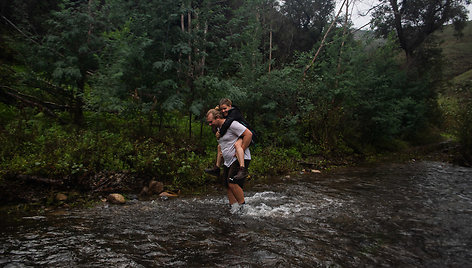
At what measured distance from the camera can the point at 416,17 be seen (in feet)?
71.4

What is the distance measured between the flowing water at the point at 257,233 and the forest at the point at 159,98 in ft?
5.13

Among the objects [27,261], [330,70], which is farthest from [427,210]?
[330,70]

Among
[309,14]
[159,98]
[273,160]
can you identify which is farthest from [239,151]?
[309,14]

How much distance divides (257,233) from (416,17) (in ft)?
79.8

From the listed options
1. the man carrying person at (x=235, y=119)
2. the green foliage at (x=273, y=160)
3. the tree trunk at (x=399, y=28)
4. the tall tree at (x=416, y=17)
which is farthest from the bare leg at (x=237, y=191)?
the tree trunk at (x=399, y=28)

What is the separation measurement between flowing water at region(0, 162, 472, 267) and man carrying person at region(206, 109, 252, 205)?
2.04 ft

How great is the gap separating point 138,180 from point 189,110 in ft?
11.2

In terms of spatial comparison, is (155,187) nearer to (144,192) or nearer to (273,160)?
(144,192)

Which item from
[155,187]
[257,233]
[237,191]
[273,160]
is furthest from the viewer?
[273,160]

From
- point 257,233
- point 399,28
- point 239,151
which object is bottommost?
point 257,233

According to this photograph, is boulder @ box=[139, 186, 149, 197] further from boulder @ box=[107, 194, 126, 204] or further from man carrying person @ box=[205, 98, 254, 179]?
man carrying person @ box=[205, 98, 254, 179]

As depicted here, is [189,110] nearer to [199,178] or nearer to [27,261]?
[199,178]

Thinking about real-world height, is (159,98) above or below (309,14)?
below

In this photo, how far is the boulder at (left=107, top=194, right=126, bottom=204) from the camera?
625cm
